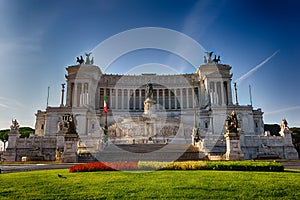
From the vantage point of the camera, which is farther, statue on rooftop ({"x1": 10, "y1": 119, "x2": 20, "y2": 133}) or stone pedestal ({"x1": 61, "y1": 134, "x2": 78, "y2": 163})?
statue on rooftop ({"x1": 10, "y1": 119, "x2": 20, "y2": 133})

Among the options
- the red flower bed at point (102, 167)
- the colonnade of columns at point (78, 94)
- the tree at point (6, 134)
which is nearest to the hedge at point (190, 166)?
the red flower bed at point (102, 167)

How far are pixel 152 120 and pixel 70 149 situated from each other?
32717 millimetres

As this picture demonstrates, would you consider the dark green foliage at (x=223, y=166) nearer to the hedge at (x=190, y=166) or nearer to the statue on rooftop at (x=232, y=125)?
the hedge at (x=190, y=166)

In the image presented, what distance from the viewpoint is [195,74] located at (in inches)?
3625

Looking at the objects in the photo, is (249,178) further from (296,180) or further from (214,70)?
(214,70)

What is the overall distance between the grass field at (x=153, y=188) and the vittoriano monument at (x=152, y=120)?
15381 mm

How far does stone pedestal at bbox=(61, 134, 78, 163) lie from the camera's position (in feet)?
87.6

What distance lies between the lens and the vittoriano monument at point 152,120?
35.8 m

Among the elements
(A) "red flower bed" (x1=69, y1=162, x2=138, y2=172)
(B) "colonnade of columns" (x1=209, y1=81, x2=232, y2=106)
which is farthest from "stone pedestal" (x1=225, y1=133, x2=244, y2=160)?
(B) "colonnade of columns" (x1=209, y1=81, x2=232, y2=106)

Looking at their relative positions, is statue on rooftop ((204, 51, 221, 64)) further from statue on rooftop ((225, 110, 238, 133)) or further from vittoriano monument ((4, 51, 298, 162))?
statue on rooftop ((225, 110, 238, 133))

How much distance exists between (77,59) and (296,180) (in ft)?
278

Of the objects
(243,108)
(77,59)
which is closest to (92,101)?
(77,59)

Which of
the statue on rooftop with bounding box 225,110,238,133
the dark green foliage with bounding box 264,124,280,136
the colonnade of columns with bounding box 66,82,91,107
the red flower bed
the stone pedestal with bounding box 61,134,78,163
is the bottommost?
the red flower bed

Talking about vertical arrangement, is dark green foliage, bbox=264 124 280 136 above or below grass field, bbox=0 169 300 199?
above
